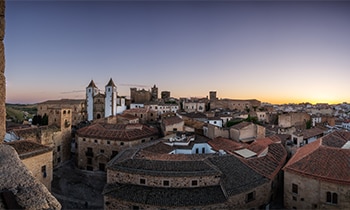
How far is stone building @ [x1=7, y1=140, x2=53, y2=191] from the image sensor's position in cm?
1559

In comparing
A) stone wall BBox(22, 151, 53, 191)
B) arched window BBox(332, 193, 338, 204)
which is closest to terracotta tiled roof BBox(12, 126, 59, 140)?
stone wall BBox(22, 151, 53, 191)

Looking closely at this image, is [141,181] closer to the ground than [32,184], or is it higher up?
closer to the ground

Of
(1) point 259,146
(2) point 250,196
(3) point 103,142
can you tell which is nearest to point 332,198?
(2) point 250,196

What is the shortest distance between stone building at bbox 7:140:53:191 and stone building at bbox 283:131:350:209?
16.5 m

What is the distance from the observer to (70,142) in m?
30.1

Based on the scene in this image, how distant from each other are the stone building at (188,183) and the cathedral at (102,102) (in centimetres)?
3129

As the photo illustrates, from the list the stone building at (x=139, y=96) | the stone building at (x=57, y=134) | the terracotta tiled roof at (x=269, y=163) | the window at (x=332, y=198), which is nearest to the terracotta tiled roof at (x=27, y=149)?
the stone building at (x=57, y=134)

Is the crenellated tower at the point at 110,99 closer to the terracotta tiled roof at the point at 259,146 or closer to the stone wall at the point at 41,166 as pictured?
the stone wall at the point at 41,166

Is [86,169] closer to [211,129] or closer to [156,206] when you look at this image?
[211,129]

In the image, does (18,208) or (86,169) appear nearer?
(18,208)

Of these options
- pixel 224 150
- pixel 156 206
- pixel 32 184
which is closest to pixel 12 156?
pixel 32 184

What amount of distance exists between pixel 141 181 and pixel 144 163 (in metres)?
1.21

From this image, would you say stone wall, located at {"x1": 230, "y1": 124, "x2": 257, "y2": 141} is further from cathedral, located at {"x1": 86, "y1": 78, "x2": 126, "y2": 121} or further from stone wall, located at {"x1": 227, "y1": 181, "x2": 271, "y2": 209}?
cathedral, located at {"x1": 86, "y1": 78, "x2": 126, "y2": 121}

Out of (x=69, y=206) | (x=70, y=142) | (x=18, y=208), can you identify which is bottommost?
(x=69, y=206)
